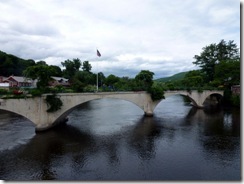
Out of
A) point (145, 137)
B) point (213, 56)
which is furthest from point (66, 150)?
point (213, 56)

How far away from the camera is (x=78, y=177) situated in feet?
47.0

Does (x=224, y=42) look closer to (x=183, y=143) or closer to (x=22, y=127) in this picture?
(x=183, y=143)

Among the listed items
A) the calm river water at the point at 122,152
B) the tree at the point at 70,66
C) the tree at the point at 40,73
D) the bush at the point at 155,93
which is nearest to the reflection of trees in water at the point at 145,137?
the calm river water at the point at 122,152

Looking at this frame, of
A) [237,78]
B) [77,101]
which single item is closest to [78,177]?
[77,101]

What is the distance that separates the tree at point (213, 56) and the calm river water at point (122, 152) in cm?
3594

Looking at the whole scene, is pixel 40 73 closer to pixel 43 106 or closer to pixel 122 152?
pixel 43 106

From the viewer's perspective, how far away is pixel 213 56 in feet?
202

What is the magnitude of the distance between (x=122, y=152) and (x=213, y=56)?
5333 cm

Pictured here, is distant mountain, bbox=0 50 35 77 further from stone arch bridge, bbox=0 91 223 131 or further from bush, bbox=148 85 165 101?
bush, bbox=148 85 165 101

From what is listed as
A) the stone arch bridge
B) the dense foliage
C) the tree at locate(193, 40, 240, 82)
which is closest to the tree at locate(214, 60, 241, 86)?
the dense foliage

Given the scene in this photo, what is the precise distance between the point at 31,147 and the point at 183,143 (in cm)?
1512

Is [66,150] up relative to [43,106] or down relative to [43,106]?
down

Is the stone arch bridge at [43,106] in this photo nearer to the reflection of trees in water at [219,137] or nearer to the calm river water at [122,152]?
the calm river water at [122,152]

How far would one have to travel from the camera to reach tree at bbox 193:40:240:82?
6041 cm
